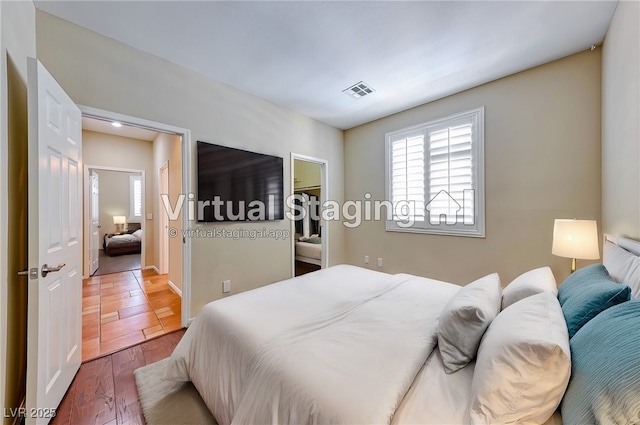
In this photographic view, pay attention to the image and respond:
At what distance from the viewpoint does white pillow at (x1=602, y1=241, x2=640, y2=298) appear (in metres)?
1.07

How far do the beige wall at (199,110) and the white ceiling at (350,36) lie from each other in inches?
5.4

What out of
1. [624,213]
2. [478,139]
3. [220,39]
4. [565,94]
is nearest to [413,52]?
[478,139]

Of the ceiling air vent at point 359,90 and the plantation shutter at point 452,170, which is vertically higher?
the ceiling air vent at point 359,90

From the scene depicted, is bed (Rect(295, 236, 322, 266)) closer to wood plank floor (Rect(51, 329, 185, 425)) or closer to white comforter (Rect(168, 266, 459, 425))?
white comforter (Rect(168, 266, 459, 425))

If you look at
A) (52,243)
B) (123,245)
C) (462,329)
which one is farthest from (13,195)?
(123,245)

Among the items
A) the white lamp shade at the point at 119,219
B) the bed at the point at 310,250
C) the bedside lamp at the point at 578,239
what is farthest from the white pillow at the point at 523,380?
the white lamp shade at the point at 119,219

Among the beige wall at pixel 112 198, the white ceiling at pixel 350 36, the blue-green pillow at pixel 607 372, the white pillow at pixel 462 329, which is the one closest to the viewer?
the blue-green pillow at pixel 607 372

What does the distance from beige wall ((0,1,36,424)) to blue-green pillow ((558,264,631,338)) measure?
2.65 meters

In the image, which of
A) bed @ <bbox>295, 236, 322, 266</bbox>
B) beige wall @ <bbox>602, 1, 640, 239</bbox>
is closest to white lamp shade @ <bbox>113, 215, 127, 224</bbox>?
bed @ <bbox>295, 236, 322, 266</bbox>

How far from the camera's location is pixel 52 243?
4.75 ft

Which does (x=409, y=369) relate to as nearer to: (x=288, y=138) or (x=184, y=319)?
(x=184, y=319)

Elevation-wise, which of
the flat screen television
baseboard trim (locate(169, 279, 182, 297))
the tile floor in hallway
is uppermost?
the flat screen television

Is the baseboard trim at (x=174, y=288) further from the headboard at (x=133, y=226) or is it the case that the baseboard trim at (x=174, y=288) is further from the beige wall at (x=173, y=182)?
the headboard at (x=133, y=226)

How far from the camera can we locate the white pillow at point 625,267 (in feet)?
3.51
